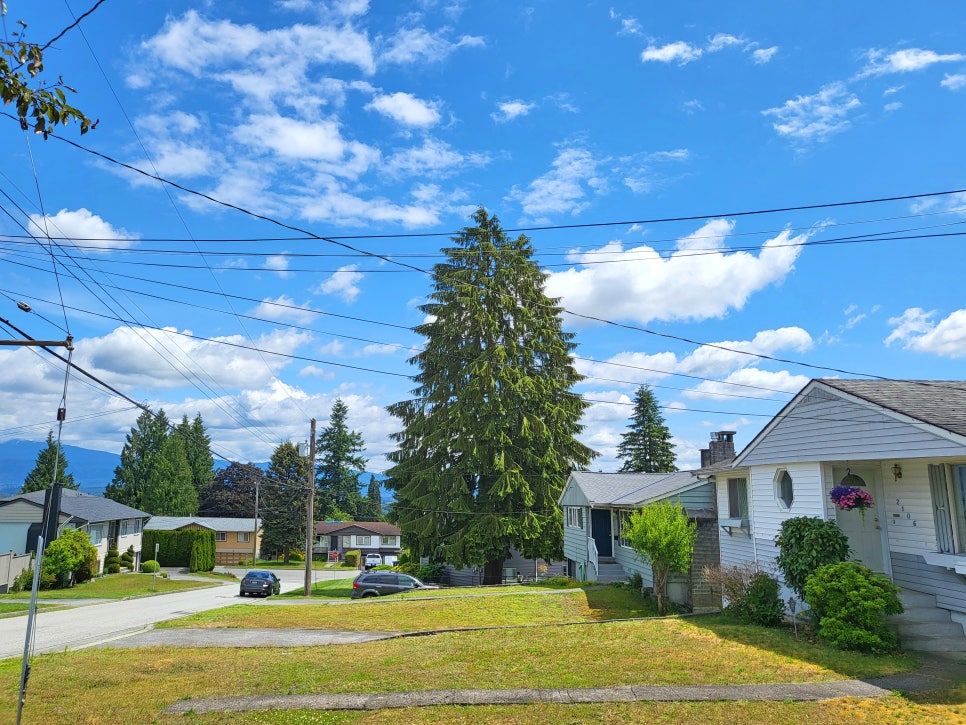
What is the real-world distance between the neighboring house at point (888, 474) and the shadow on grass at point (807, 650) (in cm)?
144

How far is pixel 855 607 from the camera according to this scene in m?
12.8

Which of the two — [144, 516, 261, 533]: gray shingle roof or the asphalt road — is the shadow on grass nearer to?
the asphalt road

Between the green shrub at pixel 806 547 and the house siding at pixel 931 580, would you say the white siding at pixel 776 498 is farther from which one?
the house siding at pixel 931 580

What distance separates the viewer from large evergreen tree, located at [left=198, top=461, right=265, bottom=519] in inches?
3440

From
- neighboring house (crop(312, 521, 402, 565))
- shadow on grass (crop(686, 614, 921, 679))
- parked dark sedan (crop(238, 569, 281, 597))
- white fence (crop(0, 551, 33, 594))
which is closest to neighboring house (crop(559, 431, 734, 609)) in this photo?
shadow on grass (crop(686, 614, 921, 679))

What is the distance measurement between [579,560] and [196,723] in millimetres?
25626

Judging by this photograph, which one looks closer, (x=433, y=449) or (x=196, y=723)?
(x=196, y=723)

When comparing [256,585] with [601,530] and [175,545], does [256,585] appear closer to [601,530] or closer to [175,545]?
[601,530]

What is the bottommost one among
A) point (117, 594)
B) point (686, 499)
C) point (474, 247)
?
point (117, 594)

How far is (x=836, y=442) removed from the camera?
15.5 metres

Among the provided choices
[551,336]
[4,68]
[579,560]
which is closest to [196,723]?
[4,68]

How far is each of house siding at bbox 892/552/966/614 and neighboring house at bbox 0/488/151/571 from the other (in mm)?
36611

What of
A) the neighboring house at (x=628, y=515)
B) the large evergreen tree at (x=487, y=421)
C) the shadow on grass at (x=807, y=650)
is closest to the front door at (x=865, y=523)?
the shadow on grass at (x=807, y=650)

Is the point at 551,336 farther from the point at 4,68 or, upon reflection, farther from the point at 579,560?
the point at 4,68
